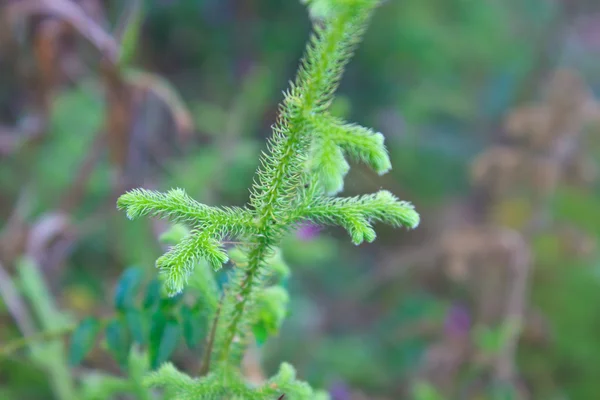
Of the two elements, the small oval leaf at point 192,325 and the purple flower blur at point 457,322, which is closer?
the small oval leaf at point 192,325

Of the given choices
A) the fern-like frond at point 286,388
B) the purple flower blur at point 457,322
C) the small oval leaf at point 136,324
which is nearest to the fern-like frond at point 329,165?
the fern-like frond at point 286,388

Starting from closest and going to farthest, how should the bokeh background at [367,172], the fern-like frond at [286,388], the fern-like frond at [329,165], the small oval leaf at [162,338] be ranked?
the fern-like frond at [329,165]
the fern-like frond at [286,388]
the small oval leaf at [162,338]
the bokeh background at [367,172]

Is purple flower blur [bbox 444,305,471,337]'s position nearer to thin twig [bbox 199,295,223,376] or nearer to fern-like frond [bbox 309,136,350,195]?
thin twig [bbox 199,295,223,376]

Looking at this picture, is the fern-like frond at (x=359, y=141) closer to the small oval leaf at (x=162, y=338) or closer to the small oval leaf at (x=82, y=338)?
the small oval leaf at (x=162, y=338)

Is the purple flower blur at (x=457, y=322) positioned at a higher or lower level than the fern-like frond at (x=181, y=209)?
higher

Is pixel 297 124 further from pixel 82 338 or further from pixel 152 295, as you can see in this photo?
pixel 82 338

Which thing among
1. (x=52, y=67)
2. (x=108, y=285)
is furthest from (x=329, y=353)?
(x=52, y=67)
